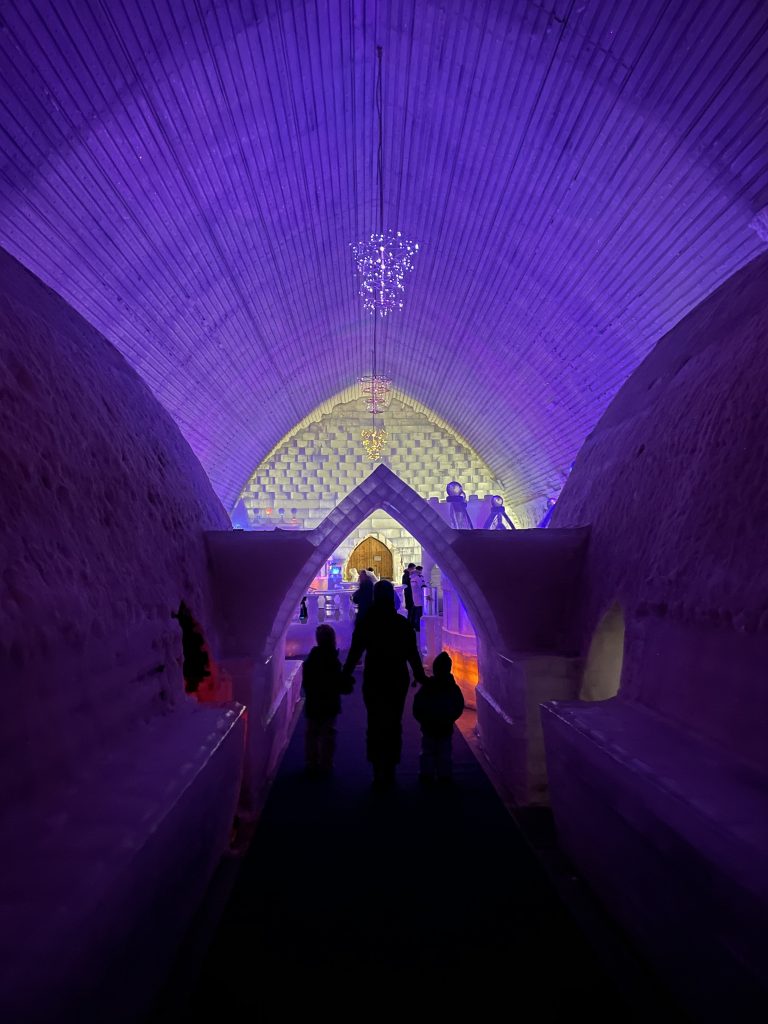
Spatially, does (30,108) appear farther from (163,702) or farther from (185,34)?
(163,702)

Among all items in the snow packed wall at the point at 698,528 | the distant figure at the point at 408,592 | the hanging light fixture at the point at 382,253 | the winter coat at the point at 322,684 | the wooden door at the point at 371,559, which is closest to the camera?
the snow packed wall at the point at 698,528

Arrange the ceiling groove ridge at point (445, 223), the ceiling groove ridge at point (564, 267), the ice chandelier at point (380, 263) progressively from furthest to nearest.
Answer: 1. the ice chandelier at point (380, 263)
2. the ceiling groove ridge at point (445, 223)
3. the ceiling groove ridge at point (564, 267)

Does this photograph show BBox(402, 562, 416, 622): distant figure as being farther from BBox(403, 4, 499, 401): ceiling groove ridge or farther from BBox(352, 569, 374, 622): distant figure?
BBox(403, 4, 499, 401): ceiling groove ridge

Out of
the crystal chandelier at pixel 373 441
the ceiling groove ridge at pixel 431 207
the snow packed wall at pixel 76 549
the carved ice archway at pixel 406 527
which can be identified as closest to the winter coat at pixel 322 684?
the carved ice archway at pixel 406 527

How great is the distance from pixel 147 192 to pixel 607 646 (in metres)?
6.71

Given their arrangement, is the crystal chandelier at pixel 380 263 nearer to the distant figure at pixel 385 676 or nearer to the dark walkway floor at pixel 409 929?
the distant figure at pixel 385 676

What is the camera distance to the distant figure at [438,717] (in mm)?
4613

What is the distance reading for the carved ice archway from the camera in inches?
207

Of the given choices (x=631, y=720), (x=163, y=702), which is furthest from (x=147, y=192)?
(x=631, y=720)

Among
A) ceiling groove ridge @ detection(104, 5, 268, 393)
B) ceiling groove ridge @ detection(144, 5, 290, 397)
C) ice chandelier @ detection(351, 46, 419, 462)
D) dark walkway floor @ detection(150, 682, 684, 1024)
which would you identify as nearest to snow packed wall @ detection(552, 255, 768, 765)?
dark walkway floor @ detection(150, 682, 684, 1024)

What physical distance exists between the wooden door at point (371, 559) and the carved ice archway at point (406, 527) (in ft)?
46.2

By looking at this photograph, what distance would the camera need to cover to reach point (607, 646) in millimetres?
4590

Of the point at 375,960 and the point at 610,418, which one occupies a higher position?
the point at 610,418

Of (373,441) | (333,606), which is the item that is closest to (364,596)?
(333,606)
